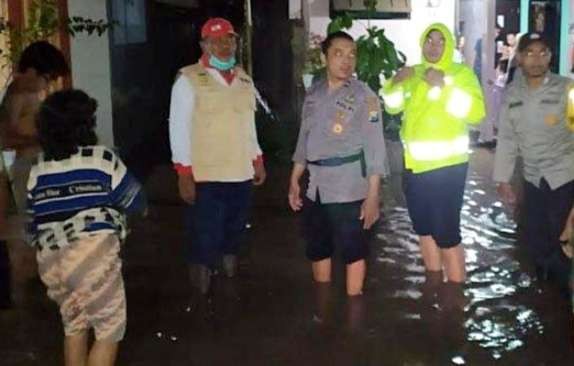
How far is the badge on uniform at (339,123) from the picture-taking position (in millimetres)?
6117

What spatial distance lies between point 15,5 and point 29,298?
3.30m

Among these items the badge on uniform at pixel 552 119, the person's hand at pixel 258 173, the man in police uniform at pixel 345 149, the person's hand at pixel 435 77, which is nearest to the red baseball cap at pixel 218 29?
the man in police uniform at pixel 345 149

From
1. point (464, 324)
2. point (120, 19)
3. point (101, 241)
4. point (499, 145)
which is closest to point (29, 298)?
point (101, 241)

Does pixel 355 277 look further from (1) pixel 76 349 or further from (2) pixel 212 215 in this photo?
(1) pixel 76 349

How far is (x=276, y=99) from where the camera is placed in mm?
14297

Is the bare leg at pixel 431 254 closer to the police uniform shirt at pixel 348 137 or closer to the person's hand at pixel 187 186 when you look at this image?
the police uniform shirt at pixel 348 137

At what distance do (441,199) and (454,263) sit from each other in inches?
19.4

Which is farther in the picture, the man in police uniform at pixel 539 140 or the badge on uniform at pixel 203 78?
the badge on uniform at pixel 203 78

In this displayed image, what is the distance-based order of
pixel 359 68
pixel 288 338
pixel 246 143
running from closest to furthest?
pixel 288 338 < pixel 246 143 < pixel 359 68

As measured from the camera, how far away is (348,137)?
613cm

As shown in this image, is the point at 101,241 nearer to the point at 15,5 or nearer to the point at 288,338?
the point at 288,338

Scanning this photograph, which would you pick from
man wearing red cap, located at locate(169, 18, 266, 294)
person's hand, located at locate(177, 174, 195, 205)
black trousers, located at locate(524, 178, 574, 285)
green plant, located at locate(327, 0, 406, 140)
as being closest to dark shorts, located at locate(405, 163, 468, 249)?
black trousers, located at locate(524, 178, 574, 285)

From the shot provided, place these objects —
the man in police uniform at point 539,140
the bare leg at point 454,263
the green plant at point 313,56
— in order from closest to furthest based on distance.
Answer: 1. the man in police uniform at point 539,140
2. the bare leg at point 454,263
3. the green plant at point 313,56

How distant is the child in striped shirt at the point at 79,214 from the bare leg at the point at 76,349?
0.26 feet
